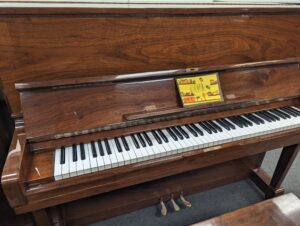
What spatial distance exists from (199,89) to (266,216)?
26.5 inches

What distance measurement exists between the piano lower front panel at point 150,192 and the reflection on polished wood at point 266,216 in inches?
25.5

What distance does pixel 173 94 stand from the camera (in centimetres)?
111

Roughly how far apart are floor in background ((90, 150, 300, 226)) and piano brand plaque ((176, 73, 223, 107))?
0.88 meters

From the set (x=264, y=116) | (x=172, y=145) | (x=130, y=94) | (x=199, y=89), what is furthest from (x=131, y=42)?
(x=264, y=116)

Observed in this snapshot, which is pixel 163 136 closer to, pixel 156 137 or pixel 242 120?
pixel 156 137

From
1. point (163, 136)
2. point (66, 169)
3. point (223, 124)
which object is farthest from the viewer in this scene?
point (223, 124)

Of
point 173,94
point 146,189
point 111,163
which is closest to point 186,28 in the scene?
point 173,94

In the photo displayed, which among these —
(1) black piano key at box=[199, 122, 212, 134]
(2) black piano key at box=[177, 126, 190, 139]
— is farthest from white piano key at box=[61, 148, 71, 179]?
(1) black piano key at box=[199, 122, 212, 134]

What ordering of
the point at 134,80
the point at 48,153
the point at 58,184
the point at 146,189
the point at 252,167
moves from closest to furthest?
1. the point at 58,184
2. the point at 48,153
3. the point at 134,80
4. the point at 146,189
5. the point at 252,167

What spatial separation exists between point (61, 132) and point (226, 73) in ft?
3.06

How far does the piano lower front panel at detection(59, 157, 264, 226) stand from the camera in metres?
1.41

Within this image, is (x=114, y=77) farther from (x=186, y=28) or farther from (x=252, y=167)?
(x=252, y=167)

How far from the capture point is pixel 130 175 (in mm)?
942

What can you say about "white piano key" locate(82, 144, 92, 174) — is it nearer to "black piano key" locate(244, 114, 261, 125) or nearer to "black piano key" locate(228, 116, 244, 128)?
"black piano key" locate(228, 116, 244, 128)
